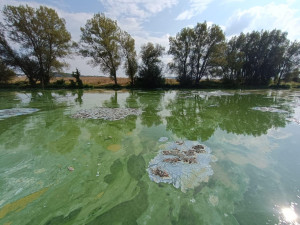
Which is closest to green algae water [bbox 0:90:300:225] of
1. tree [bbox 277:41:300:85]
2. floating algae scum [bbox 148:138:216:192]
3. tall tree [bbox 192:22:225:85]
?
floating algae scum [bbox 148:138:216:192]

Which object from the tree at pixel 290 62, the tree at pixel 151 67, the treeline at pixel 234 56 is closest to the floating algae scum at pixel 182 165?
the tree at pixel 151 67

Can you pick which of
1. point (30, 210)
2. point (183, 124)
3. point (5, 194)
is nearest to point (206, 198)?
point (30, 210)

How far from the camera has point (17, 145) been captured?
394 cm

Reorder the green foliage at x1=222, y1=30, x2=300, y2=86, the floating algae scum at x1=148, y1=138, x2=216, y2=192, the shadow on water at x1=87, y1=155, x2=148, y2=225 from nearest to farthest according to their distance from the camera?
1. the shadow on water at x1=87, y1=155, x2=148, y2=225
2. the floating algae scum at x1=148, y1=138, x2=216, y2=192
3. the green foliage at x1=222, y1=30, x2=300, y2=86

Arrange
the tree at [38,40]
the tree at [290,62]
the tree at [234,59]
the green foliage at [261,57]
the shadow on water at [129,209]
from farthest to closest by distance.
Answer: the tree at [290,62] → the green foliage at [261,57] → the tree at [234,59] → the tree at [38,40] → the shadow on water at [129,209]

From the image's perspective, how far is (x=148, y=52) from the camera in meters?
22.7

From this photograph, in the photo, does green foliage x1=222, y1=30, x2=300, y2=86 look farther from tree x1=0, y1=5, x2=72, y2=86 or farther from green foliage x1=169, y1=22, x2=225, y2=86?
tree x1=0, y1=5, x2=72, y2=86

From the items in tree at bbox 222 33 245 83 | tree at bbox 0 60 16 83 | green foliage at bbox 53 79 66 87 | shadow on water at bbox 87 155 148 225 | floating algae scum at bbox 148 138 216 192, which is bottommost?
shadow on water at bbox 87 155 148 225

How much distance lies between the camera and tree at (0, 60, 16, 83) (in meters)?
19.3

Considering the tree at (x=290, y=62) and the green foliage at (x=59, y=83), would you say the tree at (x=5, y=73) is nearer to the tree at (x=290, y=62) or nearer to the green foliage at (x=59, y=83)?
the green foliage at (x=59, y=83)

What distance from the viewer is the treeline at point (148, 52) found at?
19.0 meters

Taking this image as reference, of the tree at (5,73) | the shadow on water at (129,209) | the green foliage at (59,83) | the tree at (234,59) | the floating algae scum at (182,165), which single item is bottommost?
the shadow on water at (129,209)

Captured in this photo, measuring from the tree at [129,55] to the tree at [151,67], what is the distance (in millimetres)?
1431

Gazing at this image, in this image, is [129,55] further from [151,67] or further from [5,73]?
[5,73]
